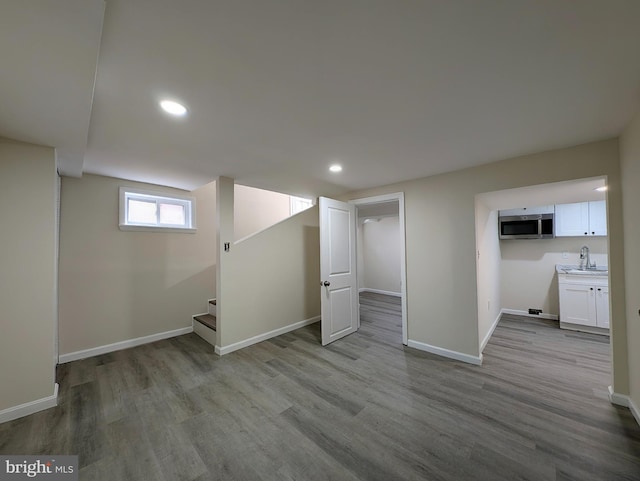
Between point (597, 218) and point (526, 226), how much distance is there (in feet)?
2.82

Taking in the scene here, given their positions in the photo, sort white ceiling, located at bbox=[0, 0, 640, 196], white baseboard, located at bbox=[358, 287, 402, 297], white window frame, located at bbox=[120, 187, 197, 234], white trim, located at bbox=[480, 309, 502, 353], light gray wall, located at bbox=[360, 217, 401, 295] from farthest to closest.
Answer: light gray wall, located at bbox=[360, 217, 401, 295] < white baseboard, located at bbox=[358, 287, 402, 297] < white window frame, located at bbox=[120, 187, 197, 234] < white trim, located at bbox=[480, 309, 502, 353] < white ceiling, located at bbox=[0, 0, 640, 196]

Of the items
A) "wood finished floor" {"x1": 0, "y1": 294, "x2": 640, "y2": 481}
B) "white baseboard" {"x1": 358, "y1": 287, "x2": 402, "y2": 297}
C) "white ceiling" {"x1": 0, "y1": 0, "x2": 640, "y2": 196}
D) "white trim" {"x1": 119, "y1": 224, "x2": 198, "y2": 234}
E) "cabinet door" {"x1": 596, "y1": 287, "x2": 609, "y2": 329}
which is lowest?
"white baseboard" {"x1": 358, "y1": 287, "x2": 402, "y2": 297}

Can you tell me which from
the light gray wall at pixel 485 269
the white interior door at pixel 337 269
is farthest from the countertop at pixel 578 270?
the white interior door at pixel 337 269

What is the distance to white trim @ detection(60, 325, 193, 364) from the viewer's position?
2.88 meters

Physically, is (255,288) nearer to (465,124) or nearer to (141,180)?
(141,180)

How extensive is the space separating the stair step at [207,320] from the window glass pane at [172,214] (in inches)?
62.4

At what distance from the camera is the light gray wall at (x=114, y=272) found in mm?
2910

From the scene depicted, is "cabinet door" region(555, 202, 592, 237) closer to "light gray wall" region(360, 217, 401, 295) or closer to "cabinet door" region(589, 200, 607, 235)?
"cabinet door" region(589, 200, 607, 235)

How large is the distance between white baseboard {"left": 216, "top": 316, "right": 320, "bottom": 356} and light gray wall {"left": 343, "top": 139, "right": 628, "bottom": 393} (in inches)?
70.7

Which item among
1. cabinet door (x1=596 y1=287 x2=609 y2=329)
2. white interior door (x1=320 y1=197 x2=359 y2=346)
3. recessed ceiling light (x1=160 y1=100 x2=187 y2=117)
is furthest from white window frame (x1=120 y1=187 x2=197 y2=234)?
cabinet door (x1=596 y1=287 x2=609 y2=329)

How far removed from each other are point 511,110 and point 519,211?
370 centimetres

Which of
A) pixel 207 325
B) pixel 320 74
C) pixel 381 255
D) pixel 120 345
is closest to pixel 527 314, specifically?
pixel 381 255

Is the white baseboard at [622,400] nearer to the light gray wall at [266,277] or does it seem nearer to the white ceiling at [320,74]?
the white ceiling at [320,74]

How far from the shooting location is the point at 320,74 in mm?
1273
